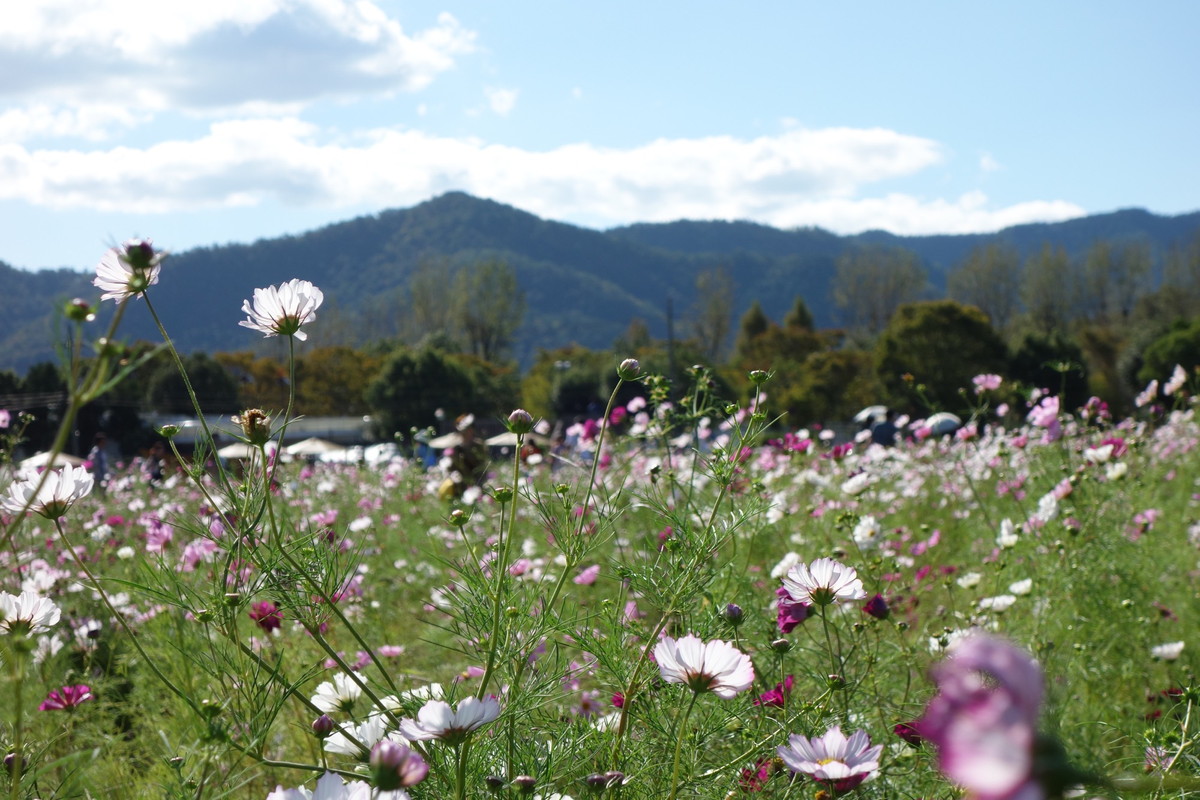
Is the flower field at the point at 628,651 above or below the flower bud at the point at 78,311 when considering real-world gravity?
below

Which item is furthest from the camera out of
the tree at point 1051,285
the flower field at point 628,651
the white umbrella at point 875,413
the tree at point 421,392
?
the tree at point 1051,285

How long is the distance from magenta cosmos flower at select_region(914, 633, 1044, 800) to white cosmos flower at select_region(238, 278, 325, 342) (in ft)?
3.49

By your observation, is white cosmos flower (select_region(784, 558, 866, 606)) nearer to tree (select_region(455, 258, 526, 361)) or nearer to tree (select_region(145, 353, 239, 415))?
tree (select_region(145, 353, 239, 415))

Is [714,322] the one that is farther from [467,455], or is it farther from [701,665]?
[701,665]

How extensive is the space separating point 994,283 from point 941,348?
1731 inches

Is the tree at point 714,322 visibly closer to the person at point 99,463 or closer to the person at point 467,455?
the person at point 467,455

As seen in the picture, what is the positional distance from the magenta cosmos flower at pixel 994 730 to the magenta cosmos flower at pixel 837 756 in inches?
26.0

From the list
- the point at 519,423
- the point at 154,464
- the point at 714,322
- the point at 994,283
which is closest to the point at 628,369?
the point at 519,423

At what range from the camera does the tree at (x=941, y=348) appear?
2559 cm

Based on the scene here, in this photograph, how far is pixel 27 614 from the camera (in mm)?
1180

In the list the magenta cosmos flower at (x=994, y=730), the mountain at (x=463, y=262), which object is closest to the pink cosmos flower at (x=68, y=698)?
the magenta cosmos flower at (x=994, y=730)

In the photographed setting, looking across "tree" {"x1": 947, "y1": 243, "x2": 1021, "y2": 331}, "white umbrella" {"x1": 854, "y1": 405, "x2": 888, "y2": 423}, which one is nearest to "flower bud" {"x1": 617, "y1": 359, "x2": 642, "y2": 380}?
"white umbrella" {"x1": 854, "y1": 405, "x2": 888, "y2": 423}

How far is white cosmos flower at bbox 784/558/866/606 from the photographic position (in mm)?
1197

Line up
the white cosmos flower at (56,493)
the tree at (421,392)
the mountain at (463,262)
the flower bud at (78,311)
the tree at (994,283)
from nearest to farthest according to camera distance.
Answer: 1. the flower bud at (78,311)
2. the white cosmos flower at (56,493)
3. the tree at (421,392)
4. the tree at (994,283)
5. the mountain at (463,262)
